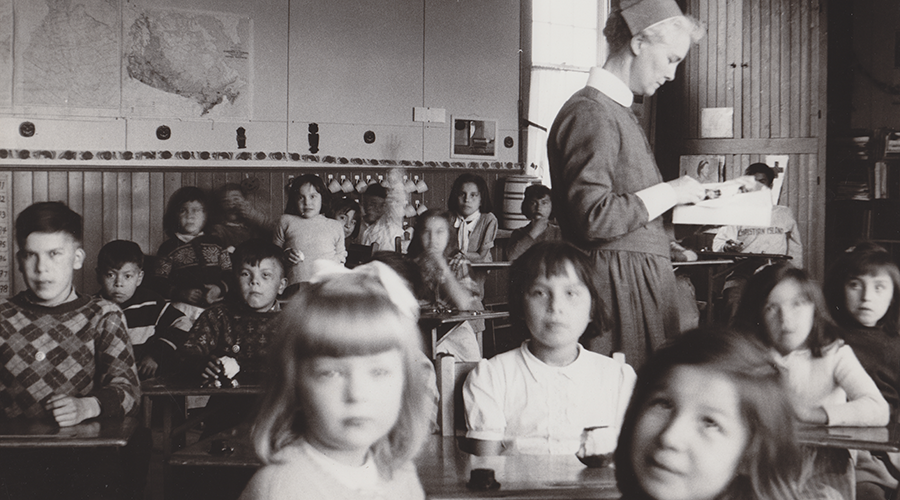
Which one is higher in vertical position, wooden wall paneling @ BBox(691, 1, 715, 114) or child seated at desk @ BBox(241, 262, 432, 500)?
wooden wall paneling @ BBox(691, 1, 715, 114)

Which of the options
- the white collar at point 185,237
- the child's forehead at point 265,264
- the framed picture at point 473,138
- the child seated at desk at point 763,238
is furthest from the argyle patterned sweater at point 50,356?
the framed picture at point 473,138

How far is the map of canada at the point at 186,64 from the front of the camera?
5.89 metres

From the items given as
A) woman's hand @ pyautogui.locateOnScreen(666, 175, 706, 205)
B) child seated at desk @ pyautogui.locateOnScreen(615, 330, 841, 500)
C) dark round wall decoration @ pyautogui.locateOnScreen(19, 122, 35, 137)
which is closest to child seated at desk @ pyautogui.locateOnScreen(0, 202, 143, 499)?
woman's hand @ pyautogui.locateOnScreen(666, 175, 706, 205)

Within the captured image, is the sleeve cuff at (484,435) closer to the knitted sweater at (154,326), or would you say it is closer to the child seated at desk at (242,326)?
the child seated at desk at (242,326)

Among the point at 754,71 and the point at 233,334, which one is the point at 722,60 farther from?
the point at 233,334

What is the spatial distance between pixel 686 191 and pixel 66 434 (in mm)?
1504

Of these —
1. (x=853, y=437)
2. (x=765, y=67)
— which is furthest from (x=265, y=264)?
(x=765, y=67)

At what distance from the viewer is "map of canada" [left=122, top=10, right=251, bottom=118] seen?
232 inches

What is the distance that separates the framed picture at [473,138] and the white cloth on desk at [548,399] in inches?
207

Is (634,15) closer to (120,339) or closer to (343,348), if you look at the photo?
(343,348)

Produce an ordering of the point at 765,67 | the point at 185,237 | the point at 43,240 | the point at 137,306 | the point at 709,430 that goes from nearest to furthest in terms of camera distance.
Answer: the point at 709,430
the point at 43,240
the point at 137,306
the point at 185,237
the point at 765,67

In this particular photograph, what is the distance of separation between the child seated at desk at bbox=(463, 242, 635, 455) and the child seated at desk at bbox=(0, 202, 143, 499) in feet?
3.51

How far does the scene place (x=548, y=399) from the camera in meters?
1.92

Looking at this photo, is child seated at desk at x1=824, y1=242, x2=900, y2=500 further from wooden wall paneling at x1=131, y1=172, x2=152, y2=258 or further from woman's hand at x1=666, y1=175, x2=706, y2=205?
wooden wall paneling at x1=131, y1=172, x2=152, y2=258
